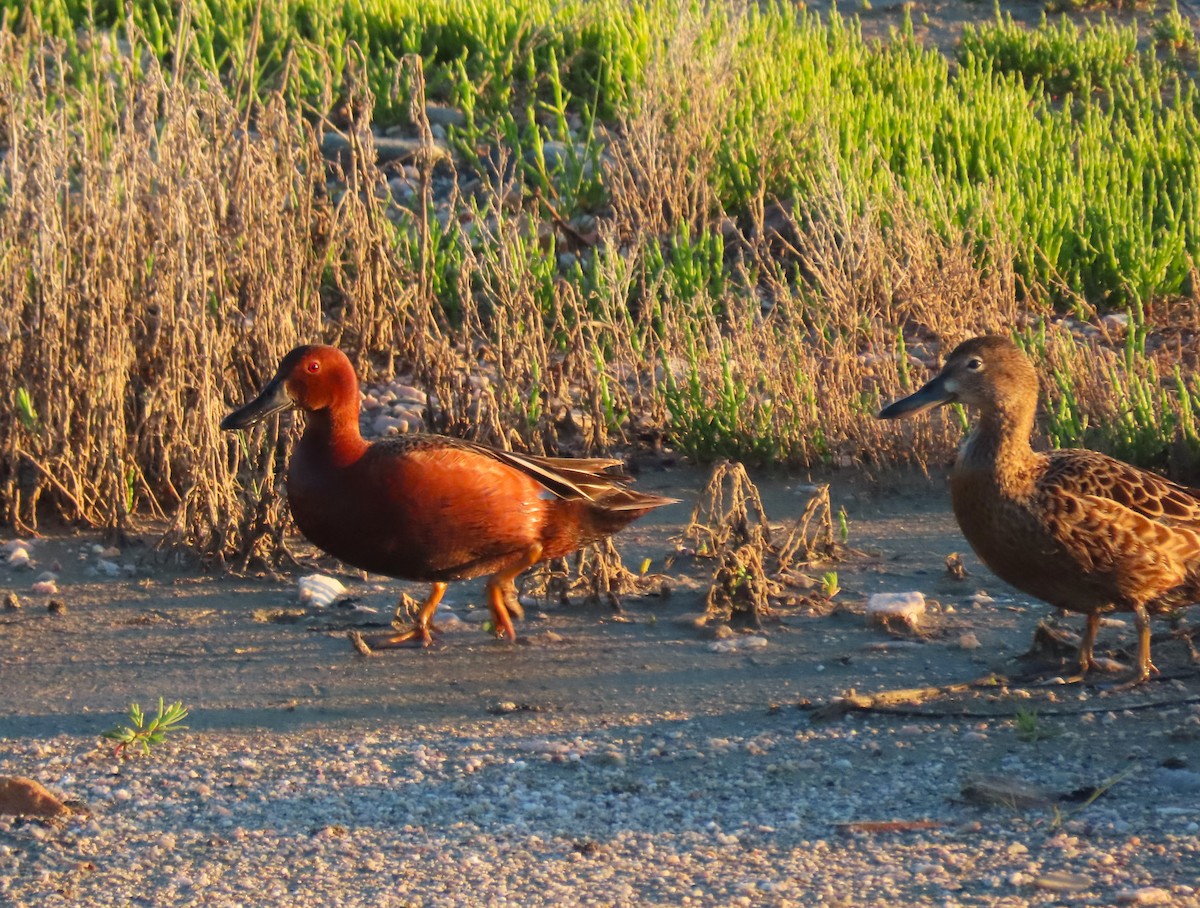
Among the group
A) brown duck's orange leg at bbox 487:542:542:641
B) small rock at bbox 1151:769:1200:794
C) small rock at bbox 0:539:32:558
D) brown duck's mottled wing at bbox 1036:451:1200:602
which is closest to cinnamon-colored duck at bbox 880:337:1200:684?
brown duck's mottled wing at bbox 1036:451:1200:602

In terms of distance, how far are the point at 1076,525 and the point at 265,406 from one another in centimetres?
270

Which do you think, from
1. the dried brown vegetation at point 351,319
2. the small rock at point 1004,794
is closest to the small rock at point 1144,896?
the small rock at point 1004,794

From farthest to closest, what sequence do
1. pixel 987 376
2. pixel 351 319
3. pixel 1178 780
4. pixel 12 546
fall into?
1. pixel 351 319
2. pixel 12 546
3. pixel 987 376
4. pixel 1178 780

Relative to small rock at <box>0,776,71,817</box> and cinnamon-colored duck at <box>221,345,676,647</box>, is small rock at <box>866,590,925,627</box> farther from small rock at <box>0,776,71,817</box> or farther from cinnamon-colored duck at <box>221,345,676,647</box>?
small rock at <box>0,776,71,817</box>

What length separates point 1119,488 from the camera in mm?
5129

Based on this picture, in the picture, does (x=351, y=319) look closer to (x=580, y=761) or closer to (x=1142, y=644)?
(x=580, y=761)

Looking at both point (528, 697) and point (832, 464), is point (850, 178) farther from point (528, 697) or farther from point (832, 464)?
point (528, 697)

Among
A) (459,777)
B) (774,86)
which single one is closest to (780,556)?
(459,777)

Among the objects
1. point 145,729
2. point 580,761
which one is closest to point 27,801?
point 145,729

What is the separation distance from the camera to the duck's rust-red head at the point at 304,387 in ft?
18.4

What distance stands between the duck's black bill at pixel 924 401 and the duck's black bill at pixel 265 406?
2019 millimetres

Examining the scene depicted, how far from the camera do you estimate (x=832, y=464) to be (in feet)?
24.1

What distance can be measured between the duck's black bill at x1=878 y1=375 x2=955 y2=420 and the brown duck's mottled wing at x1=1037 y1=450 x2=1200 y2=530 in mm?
398

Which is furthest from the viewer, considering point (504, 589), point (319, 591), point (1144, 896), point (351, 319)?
point (351, 319)
